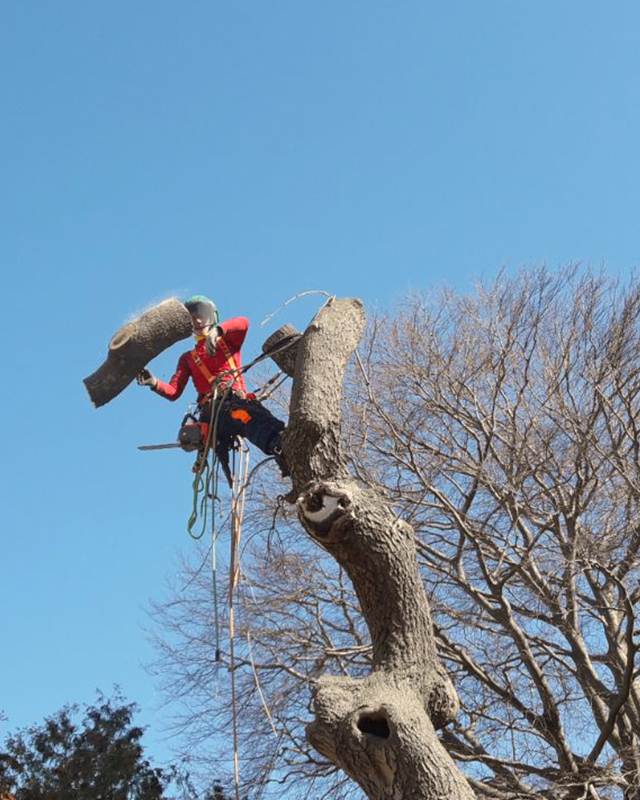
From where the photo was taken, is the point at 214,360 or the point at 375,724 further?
the point at 214,360

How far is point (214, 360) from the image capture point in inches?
242

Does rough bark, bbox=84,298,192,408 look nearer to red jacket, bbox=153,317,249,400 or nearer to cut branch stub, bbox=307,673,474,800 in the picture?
red jacket, bbox=153,317,249,400

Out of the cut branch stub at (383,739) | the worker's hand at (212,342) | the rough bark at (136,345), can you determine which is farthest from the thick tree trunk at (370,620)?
the worker's hand at (212,342)

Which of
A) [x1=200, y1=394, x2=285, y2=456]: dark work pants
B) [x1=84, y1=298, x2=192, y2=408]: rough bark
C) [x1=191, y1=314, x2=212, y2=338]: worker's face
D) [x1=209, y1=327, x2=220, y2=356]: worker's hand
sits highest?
[x1=191, y1=314, x2=212, y2=338]: worker's face

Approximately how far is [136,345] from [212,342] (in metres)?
0.68

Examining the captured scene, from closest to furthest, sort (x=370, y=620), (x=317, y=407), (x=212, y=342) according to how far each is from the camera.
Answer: (x=370, y=620)
(x=317, y=407)
(x=212, y=342)

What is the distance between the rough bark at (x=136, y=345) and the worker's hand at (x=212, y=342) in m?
0.43

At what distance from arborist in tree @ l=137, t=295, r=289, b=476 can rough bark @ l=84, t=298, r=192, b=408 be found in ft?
1.16

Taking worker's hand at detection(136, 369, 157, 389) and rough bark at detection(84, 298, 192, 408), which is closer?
rough bark at detection(84, 298, 192, 408)

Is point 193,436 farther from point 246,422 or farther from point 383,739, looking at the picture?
point 383,739

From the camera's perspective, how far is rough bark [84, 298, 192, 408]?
541cm

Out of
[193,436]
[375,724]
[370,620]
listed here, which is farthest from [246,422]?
[375,724]

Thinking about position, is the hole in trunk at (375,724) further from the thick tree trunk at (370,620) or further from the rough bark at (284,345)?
the rough bark at (284,345)

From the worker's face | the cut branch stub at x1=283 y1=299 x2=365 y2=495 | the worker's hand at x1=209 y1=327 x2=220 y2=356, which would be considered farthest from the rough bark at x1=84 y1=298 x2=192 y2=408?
the cut branch stub at x1=283 y1=299 x2=365 y2=495
